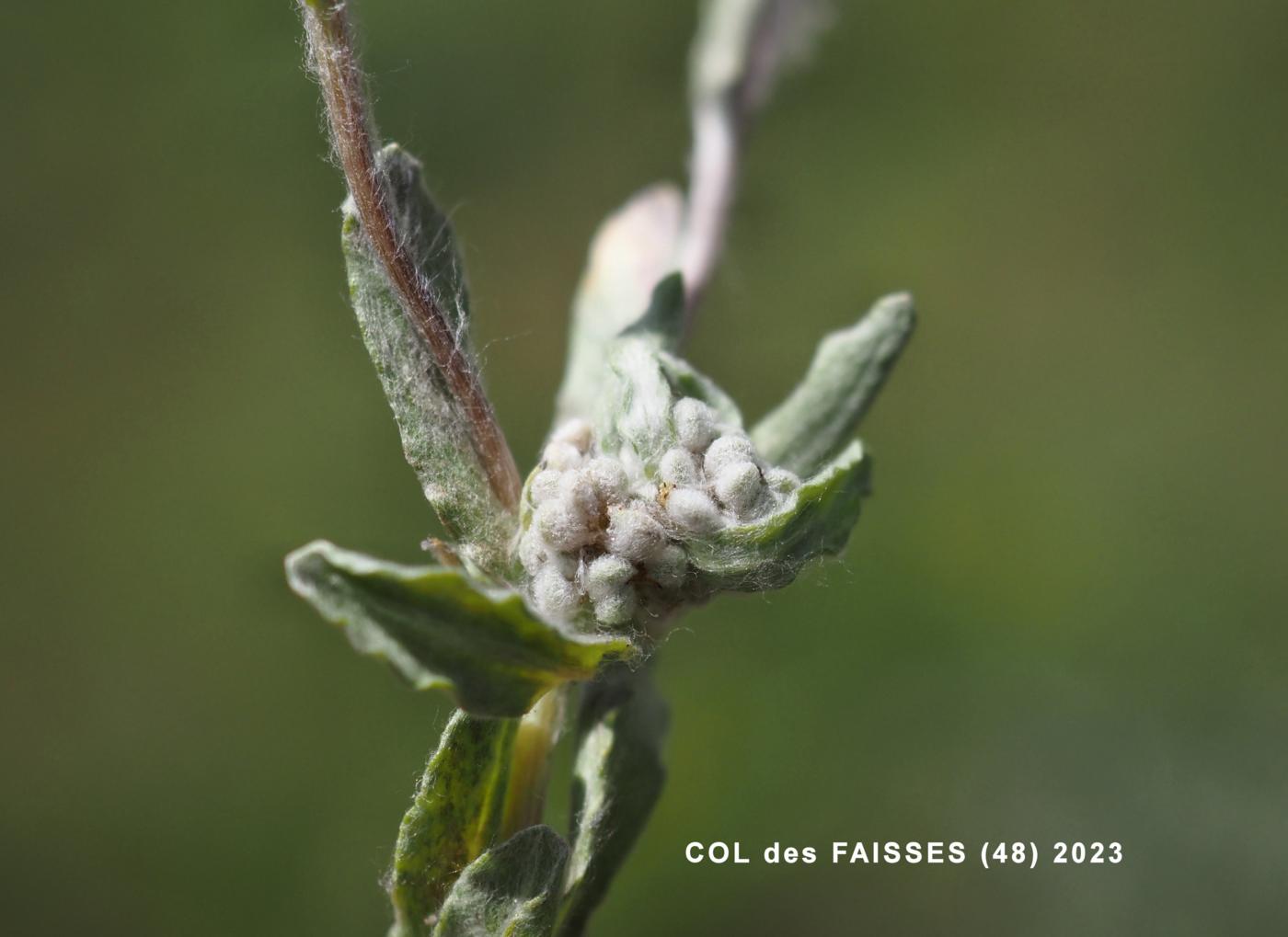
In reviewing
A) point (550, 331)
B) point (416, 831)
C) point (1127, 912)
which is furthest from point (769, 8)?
point (1127, 912)

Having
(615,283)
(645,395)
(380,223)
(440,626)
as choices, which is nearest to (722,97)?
(615,283)

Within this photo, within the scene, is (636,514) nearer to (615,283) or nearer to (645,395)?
(645,395)

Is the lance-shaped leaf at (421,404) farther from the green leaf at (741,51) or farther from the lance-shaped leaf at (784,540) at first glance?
the green leaf at (741,51)

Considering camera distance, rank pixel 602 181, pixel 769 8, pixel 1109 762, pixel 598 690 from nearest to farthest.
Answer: pixel 598 690
pixel 769 8
pixel 1109 762
pixel 602 181

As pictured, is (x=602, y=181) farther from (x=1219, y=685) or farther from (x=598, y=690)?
(x=598, y=690)

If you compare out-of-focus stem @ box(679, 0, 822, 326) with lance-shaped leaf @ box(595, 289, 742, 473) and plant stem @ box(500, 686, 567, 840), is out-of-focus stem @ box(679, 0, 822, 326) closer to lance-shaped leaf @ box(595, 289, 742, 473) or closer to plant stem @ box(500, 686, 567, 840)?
lance-shaped leaf @ box(595, 289, 742, 473)

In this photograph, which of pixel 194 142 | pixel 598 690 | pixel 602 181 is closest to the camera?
pixel 598 690

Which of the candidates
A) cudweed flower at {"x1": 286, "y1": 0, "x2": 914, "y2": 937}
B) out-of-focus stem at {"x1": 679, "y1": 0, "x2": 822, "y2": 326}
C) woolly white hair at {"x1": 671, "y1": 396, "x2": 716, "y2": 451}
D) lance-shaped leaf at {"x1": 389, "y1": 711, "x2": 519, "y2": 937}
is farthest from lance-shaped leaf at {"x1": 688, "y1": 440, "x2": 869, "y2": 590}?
out-of-focus stem at {"x1": 679, "y1": 0, "x2": 822, "y2": 326}
